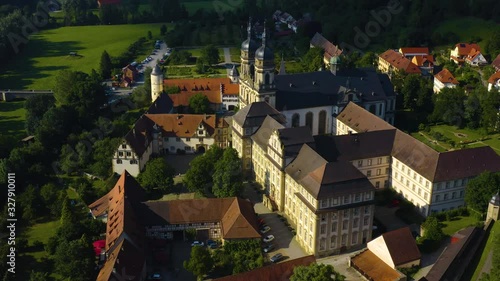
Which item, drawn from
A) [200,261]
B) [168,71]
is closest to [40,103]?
[168,71]

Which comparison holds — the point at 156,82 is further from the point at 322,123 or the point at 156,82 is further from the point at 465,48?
the point at 465,48

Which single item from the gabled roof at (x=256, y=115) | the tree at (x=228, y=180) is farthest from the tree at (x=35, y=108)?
the tree at (x=228, y=180)

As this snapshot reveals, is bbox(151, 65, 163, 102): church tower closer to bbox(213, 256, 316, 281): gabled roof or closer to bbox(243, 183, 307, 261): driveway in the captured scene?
bbox(243, 183, 307, 261): driveway

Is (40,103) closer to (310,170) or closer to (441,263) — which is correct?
(310,170)

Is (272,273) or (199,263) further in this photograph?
(199,263)

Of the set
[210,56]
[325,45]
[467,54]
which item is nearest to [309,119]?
[210,56]

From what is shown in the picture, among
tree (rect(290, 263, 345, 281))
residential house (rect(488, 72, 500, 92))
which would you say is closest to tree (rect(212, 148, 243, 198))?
tree (rect(290, 263, 345, 281))

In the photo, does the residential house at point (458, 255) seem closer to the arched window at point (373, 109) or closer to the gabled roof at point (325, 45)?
the arched window at point (373, 109)
